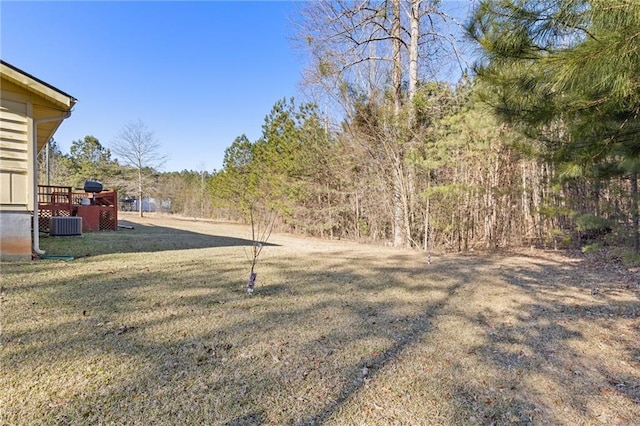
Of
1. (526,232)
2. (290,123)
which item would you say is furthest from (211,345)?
(290,123)

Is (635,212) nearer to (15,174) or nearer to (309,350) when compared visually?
(309,350)

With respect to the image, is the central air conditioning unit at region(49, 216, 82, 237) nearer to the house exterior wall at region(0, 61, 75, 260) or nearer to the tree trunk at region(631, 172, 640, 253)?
the house exterior wall at region(0, 61, 75, 260)

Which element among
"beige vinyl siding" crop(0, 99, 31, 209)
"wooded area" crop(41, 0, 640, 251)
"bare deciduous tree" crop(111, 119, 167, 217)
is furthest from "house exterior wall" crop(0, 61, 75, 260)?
"bare deciduous tree" crop(111, 119, 167, 217)

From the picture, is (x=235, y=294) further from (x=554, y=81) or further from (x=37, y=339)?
(x=554, y=81)

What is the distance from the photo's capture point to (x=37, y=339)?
2.36m

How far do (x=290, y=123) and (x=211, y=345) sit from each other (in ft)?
41.2

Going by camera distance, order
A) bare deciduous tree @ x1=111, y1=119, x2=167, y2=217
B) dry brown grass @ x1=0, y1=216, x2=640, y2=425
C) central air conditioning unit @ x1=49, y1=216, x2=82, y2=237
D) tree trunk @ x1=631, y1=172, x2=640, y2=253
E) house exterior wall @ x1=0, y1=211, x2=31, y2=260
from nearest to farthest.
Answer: dry brown grass @ x1=0, y1=216, x2=640, y2=425
house exterior wall @ x1=0, y1=211, x2=31, y2=260
tree trunk @ x1=631, y1=172, x2=640, y2=253
central air conditioning unit @ x1=49, y1=216, x2=82, y2=237
bare deciduous tree @ x1=111, y1=119, x2=167, y2=217

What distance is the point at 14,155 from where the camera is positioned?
4.79m

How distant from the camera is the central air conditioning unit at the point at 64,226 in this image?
7129 millimetres

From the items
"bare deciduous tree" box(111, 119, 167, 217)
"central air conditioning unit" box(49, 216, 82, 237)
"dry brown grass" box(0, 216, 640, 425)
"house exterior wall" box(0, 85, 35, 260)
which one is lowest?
"dry brown grass" box(0, 216, 640, 425)

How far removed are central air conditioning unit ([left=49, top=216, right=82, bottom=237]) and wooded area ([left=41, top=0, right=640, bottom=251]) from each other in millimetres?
4251

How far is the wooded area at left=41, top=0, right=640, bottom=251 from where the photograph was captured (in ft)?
8.52

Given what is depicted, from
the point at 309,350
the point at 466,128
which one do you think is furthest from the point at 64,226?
the point at 466,128

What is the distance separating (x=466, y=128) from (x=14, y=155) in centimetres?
833
